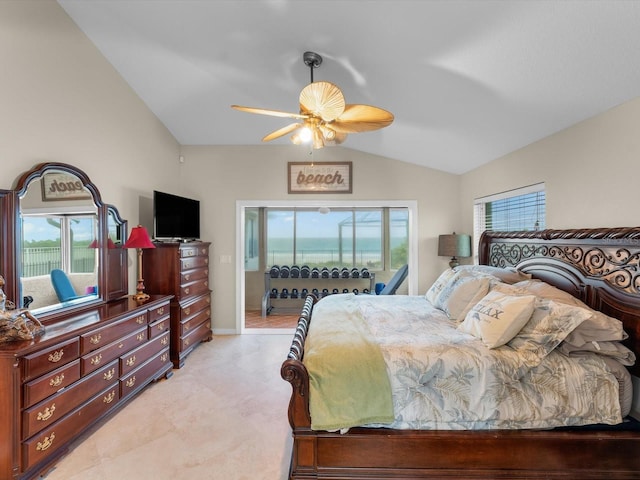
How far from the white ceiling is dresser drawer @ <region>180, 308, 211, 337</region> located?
2617mm

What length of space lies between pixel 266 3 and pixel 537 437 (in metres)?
3.17

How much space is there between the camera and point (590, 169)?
2.23m

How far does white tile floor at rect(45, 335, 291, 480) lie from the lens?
1.89m

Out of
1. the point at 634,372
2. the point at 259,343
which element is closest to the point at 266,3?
the point at 634,372

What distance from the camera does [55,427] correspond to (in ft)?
6.24

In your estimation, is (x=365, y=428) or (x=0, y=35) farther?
(x=0, y=35)

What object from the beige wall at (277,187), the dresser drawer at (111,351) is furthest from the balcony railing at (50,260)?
the beige wall at (277,187)

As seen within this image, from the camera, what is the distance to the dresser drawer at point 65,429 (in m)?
1.75

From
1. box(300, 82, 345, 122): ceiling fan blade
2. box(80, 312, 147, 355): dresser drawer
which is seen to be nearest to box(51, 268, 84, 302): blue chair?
box(80, 312, 147, 355): dresser drawer

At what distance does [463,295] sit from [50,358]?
9.99ft

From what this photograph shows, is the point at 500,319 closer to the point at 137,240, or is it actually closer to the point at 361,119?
the point at 361,119

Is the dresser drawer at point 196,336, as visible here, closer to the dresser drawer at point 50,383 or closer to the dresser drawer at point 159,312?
the dresser drawer at point 159,312

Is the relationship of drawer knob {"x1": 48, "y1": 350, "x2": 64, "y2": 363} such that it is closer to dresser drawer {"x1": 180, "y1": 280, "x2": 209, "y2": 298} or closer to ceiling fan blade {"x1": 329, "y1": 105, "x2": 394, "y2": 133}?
dresser drawer {"x1": 180, "y1": 280, "x2": 209, "y2": 298}

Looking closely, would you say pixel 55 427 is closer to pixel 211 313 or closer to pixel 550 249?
pixel 211 313
